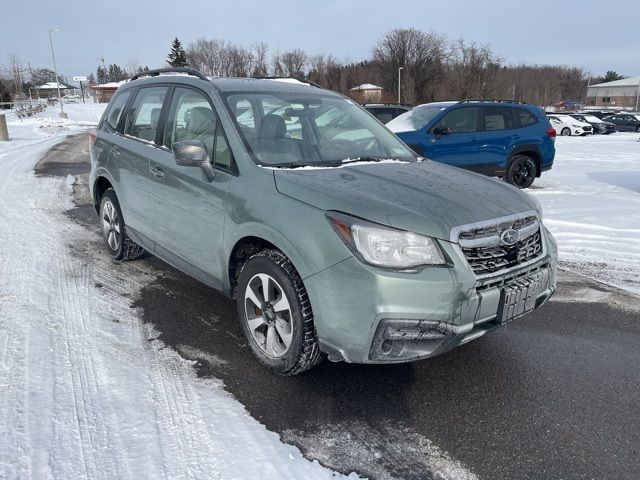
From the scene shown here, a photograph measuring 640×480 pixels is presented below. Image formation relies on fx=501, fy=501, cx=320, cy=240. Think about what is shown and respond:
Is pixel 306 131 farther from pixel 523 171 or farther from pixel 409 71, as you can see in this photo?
pixel 409 71

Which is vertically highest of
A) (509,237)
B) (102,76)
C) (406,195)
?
(102,76)

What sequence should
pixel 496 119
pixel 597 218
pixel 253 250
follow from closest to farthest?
pixel 253 250 < pixel 597 218 < pixel 496 119

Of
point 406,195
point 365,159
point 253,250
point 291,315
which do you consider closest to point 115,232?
point 253,250

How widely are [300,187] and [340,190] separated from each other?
9.3 inches

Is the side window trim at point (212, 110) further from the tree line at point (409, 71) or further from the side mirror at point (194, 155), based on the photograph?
the tree line at point (409, 71)

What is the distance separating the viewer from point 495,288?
2748 millimetres

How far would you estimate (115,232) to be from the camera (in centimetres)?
523

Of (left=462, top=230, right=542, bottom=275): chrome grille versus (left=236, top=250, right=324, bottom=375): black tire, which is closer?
(left=462, top=230, right=542, bottom=275): chrome grille

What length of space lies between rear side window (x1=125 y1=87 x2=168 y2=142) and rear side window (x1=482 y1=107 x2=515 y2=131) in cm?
712

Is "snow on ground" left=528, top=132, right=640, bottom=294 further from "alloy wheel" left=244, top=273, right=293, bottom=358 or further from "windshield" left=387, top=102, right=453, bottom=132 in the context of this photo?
"alloy wheel" left=244, top=273, right=293, bottom=358

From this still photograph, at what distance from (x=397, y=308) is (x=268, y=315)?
92 cm

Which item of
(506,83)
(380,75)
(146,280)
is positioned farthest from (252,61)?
(146,280)

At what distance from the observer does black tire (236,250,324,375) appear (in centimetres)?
283

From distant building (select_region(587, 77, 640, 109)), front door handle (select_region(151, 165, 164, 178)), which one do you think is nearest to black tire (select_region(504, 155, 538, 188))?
front door handle (select_region(151, 165, 164, 178))
